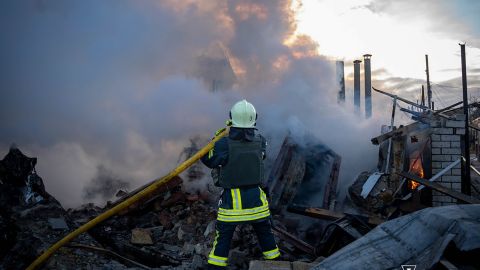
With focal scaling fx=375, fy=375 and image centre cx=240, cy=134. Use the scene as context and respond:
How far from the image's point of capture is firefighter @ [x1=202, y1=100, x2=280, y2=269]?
139 inches

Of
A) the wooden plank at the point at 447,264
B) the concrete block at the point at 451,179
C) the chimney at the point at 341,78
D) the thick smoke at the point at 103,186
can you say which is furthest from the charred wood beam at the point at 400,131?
the chimney at the point at 341,78

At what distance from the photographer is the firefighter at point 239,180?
11.6 feet

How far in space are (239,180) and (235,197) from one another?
0.55 feet

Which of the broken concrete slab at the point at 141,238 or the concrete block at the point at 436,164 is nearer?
the broken concrete slab at the point at 141,238

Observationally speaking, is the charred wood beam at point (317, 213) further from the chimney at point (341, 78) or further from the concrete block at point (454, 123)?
the chimney at point (341, 78)

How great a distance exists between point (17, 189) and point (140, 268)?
2206 millimetres

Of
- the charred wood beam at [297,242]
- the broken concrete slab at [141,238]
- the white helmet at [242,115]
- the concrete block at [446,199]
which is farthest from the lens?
the concrete block at [446,199]

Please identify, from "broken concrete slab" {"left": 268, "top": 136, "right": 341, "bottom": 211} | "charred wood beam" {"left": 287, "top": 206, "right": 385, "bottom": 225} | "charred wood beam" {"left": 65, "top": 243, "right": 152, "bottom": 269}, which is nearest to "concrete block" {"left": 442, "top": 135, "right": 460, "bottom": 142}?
"broken concrete slab" {"left": 268, "top": 136, "right": 341, "bottom": 211}

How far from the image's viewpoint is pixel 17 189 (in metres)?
5.29

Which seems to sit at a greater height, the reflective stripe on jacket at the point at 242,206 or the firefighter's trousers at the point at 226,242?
A: the reflective stripe on jacket at the point at 242,206

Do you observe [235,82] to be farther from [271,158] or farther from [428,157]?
[428,157]

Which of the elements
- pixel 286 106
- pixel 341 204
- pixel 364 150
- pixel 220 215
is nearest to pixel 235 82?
pixel 286 106

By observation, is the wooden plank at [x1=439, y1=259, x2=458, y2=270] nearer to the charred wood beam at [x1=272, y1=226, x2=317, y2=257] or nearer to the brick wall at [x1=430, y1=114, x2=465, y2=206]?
the charred wood beam at [x1=272, y1=226, x2=317, y2=257]

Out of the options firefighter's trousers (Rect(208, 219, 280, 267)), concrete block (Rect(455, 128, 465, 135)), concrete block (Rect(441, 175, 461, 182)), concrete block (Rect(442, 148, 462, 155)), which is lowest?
firefighter's trousers (Rect(208, 219, 280, 267))
